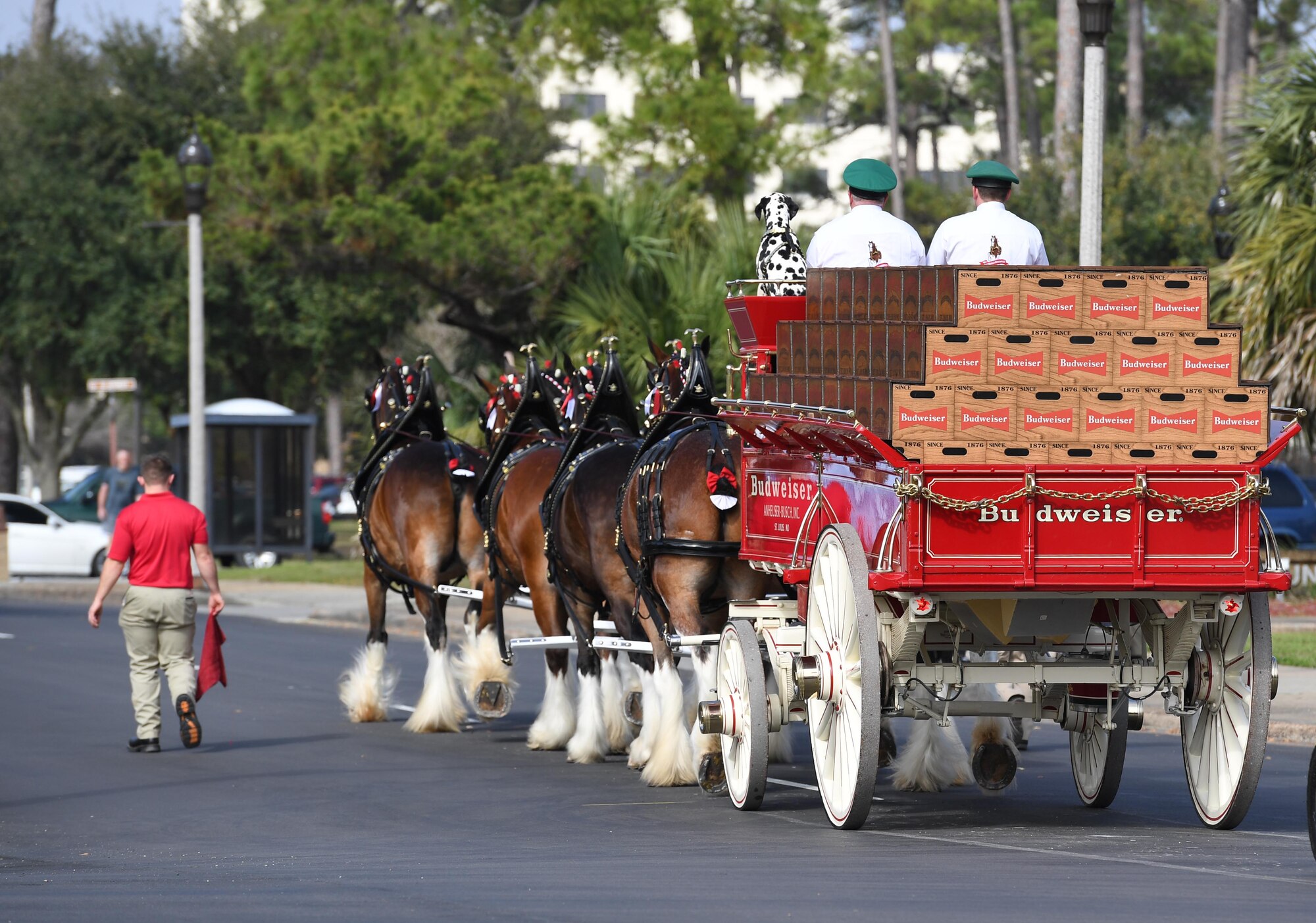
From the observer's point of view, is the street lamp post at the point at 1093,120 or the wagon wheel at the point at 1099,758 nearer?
the wagon wheel at the point at 1099,758

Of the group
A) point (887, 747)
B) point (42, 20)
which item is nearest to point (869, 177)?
point (887, 747)

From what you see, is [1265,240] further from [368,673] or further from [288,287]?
[288,287]

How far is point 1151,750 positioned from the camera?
40.7 feet

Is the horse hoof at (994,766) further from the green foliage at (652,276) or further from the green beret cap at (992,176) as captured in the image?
the green foliage at (652,276)

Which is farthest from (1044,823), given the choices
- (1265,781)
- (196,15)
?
(196,15)

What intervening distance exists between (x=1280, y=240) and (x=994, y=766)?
11.7m

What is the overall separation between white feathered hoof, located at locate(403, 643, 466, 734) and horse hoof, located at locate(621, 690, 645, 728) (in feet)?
5.29

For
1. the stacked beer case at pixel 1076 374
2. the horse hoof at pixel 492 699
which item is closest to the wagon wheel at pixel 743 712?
the stacked beer case at pixel 1076 374

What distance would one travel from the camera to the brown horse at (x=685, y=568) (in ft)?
33.2

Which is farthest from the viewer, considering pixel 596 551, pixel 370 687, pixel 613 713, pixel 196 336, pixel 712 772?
pixel 196 336

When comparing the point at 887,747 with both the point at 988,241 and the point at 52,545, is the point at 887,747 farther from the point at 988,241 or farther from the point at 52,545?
the point at 52,545

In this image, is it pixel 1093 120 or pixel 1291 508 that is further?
pixel 1291 508

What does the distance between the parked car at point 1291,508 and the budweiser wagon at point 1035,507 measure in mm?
19141

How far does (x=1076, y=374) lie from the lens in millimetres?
8133
